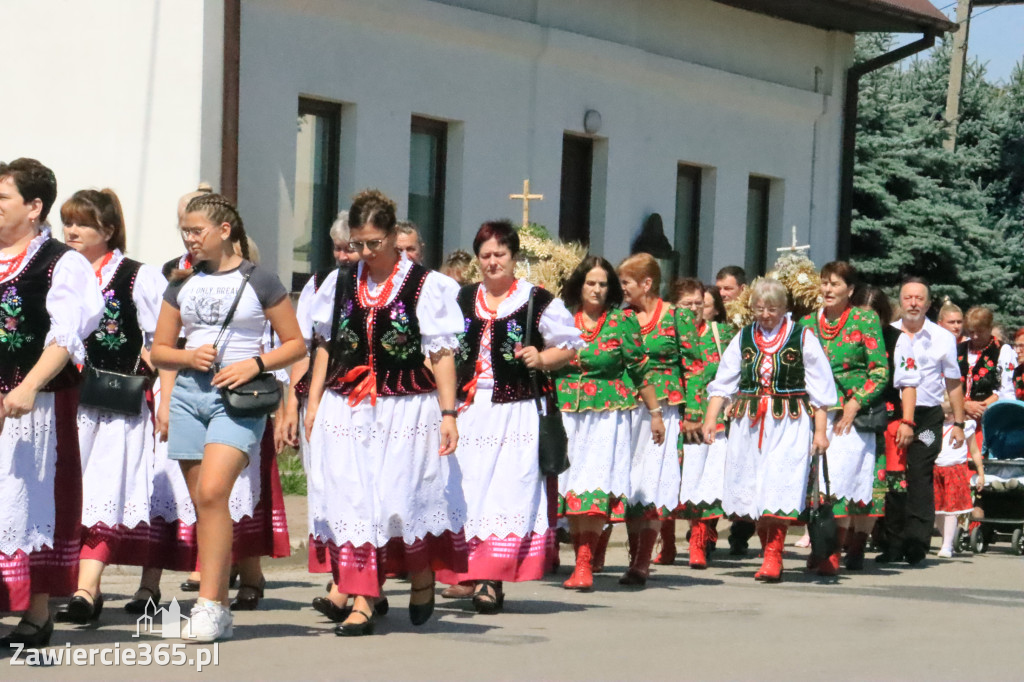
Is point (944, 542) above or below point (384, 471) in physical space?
below

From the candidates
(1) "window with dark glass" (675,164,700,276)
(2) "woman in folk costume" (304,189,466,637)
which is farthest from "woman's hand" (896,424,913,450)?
(1) "window with dark glass" (675,164,700,276)

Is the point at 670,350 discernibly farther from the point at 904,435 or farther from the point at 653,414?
the point at 904,435

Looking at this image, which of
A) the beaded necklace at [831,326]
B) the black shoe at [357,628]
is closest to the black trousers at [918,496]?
the beaded necklace at [831,326]

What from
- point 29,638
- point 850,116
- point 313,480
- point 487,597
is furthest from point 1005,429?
point 29,638

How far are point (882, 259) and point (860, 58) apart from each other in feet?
14.7

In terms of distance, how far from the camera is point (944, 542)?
49.4 feet

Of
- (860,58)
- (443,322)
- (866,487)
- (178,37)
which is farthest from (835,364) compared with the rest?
(860,58)

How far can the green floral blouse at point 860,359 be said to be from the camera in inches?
512

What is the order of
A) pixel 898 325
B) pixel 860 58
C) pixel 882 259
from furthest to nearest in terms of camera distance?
pixel 860 58 → pixel 882 259 → pixel 898 325

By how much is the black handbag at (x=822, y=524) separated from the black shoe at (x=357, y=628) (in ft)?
14.8

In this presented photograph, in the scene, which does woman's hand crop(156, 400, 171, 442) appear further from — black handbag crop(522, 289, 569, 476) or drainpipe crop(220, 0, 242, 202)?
drainpipe crop(220, 0, 242, 202)

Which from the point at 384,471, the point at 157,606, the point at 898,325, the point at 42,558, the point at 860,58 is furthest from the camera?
the point at 860,58

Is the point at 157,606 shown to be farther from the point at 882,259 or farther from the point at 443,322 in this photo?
the point at 882,259

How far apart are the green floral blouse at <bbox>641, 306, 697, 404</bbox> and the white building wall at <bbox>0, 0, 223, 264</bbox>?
5.19 metres
